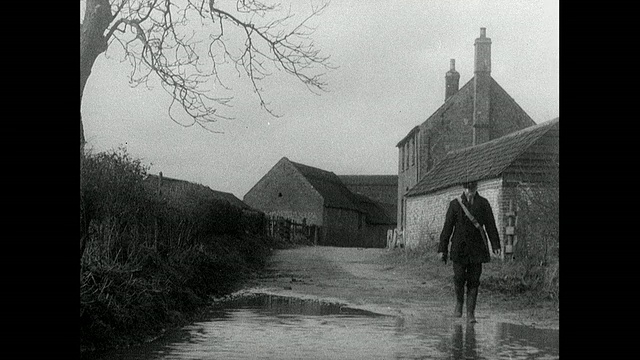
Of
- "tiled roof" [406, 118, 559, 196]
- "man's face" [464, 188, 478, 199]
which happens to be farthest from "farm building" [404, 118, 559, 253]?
"man's face" [464, 188, 478, 199]

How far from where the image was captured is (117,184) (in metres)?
11.3

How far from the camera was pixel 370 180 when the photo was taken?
8506cm

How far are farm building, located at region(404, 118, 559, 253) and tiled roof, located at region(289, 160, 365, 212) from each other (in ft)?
78.1

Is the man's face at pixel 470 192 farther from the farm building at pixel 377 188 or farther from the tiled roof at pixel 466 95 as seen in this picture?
the farm building at pixel 377 188

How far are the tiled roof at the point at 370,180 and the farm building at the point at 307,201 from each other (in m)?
23.8

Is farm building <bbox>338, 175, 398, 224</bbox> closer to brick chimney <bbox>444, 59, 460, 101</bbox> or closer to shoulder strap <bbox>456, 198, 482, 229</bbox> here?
brick chimney <bbox>444, 59, 460, 101</bbox>

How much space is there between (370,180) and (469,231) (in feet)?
244

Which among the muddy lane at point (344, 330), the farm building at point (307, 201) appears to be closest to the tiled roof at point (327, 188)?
the farm building at point (307, 201)

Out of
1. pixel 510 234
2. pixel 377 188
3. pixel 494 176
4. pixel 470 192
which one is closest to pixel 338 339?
pixel 470 192

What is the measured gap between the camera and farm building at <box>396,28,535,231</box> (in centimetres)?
3388

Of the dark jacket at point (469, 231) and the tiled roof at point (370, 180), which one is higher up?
the tiled roof at point (370, 180)

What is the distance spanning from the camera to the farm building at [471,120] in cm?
3388
